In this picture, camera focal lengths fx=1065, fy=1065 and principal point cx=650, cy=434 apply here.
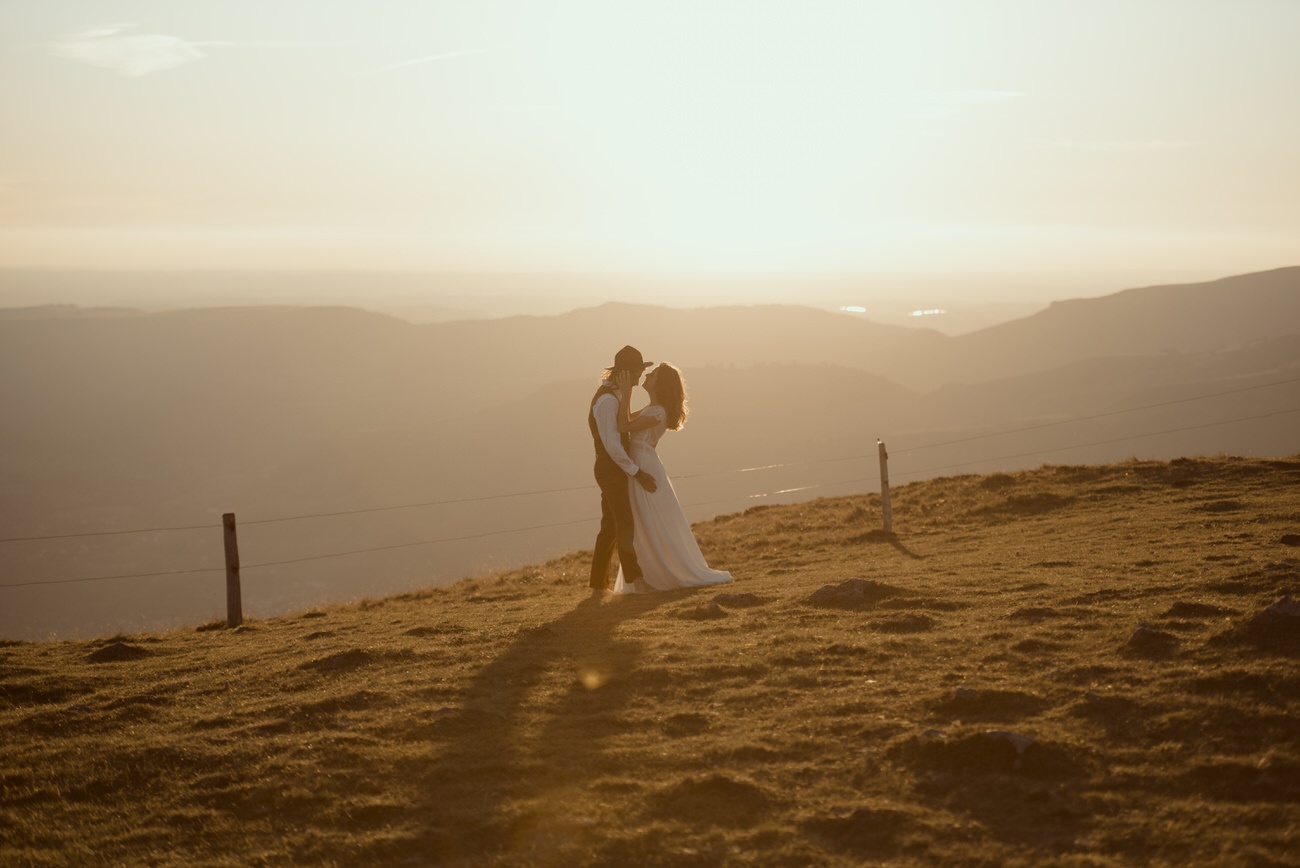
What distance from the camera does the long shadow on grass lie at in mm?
4949

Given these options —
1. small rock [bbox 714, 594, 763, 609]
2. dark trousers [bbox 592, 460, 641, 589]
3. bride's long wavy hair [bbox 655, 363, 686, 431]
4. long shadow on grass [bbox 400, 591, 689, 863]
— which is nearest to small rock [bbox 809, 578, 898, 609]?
small rock [bbox 714, 594, 763, 609]

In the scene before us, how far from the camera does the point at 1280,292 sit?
597 feet

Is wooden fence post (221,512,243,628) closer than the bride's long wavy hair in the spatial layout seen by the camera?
No

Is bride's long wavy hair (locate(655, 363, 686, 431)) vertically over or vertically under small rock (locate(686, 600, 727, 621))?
over

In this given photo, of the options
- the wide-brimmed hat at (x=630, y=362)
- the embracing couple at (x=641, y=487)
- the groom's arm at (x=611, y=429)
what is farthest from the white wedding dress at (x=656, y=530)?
the wide-brimmed hat at (x=630, y=362)

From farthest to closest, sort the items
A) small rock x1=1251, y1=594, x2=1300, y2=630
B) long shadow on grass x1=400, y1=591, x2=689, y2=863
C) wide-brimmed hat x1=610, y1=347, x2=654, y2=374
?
1. wide-brimmed hat x1=610, y1=347, x2=654, y2=374
2. small rock x1=1251, y1=594, x2=1300, y2=630
3. long shadow on grass x1=400, y1=591, x2=689, y2=863

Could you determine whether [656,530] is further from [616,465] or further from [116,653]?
[116,653]

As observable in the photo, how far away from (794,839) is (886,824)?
0.43 metres

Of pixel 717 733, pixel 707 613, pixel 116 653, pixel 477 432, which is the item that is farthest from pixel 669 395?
pixel 477 432

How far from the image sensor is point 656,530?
440 inches

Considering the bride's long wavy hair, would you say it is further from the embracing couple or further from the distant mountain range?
the distant mountain range

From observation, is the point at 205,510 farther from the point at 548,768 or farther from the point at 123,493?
the point at 548,768

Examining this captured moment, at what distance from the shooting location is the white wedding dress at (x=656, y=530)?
36.6 ft

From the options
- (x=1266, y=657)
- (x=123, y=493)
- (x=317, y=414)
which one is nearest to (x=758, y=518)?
(x=1266, y=657)
